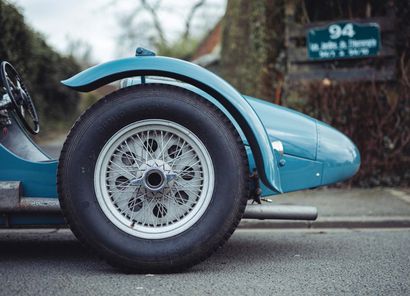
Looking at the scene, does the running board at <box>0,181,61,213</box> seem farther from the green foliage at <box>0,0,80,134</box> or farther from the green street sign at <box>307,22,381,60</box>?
the green street sign at <box>307,22,381,60</box>

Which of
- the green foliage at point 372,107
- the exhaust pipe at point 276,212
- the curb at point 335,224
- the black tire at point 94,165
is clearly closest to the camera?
the black tire at point 94,165

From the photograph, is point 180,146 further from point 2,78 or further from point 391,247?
point 391,247

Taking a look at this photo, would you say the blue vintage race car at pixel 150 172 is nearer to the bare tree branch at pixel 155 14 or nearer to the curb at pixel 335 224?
the curb at pixel 335 224

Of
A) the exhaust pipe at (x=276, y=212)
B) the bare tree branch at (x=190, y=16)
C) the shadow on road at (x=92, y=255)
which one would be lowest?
the shadow on road at (x=92, y=255)

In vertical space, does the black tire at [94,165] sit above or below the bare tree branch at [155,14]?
below

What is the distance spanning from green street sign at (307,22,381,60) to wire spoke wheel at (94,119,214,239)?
474 centimetres

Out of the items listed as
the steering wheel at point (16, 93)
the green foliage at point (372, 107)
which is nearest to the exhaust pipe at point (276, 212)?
A: the steering wheel at point (16, 93)

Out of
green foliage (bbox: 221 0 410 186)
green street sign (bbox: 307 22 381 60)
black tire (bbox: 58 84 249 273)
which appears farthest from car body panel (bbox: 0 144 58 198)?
green street sign (bbox: 307 22 381 60)

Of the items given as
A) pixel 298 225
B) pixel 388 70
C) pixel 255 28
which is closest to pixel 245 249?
pixel 298 225

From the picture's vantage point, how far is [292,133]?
3.54m

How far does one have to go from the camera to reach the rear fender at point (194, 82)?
3061mm

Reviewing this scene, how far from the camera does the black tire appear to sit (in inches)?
115

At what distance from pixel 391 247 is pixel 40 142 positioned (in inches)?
341

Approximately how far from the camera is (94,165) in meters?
3.02
